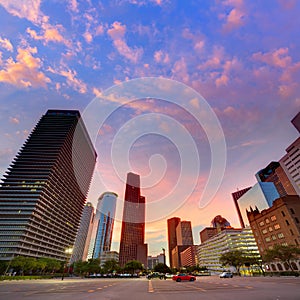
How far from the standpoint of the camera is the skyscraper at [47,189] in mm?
107062

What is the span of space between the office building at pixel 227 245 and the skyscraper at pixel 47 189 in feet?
356

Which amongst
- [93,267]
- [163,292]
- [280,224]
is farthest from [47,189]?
[163,292]

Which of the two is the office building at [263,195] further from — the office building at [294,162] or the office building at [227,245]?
the office building at [227,245]

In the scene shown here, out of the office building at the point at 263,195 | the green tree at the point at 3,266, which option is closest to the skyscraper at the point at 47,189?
the green tree at the point at 3,266

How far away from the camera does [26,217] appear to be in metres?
108

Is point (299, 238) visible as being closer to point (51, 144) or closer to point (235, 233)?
point (235, 233)

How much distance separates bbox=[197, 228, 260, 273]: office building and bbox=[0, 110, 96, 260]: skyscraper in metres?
109

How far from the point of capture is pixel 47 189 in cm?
12406

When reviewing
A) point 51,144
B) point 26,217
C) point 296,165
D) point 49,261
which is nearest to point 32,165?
point 51,144

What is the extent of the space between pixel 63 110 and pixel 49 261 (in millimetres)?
122033

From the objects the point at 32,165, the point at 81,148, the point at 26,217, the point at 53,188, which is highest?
the point at 81,148

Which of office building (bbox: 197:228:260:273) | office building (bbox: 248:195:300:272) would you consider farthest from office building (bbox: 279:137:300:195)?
office building (bbox: 248:195:300:272)

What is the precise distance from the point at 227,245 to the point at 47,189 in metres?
129

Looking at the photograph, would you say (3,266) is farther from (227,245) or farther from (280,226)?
(227,245)
